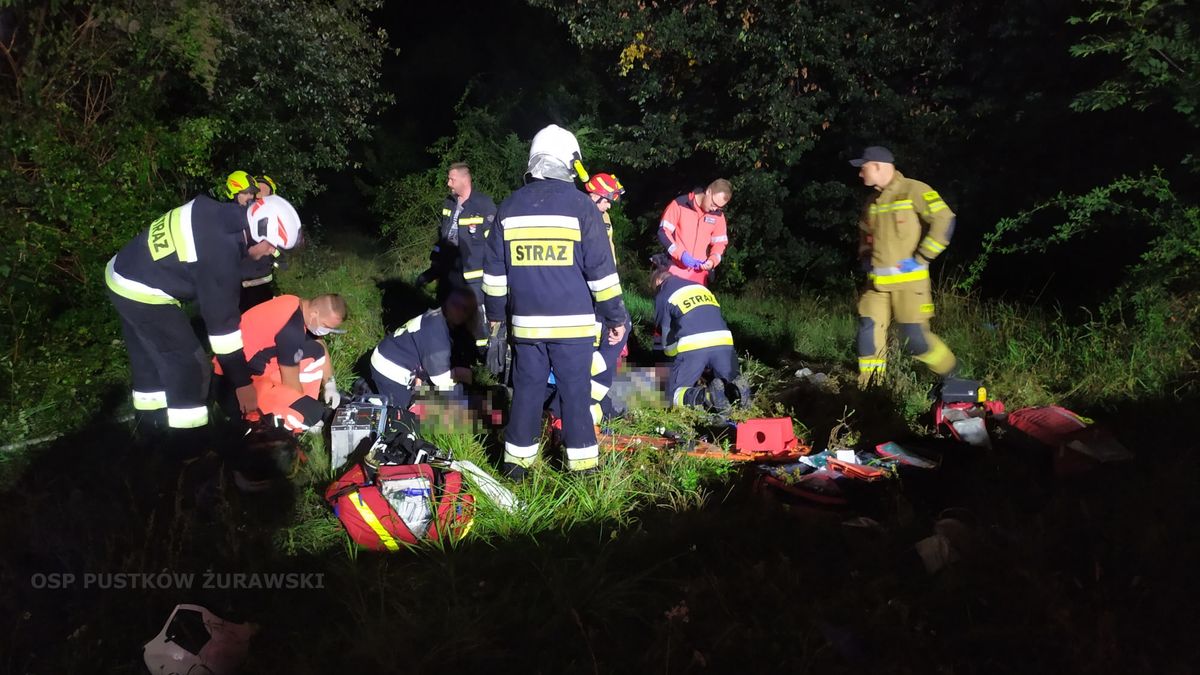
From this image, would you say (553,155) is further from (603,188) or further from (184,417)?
(184,417)

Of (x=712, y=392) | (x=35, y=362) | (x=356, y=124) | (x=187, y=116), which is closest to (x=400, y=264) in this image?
(x=356, y=124)

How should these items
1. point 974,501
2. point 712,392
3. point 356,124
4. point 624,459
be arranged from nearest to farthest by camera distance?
point 974,501 < point 624,459 < point 712,392 < point 356,124

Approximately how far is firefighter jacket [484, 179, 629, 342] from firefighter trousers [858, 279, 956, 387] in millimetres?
2377

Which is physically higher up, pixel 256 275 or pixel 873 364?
pixel 256 275

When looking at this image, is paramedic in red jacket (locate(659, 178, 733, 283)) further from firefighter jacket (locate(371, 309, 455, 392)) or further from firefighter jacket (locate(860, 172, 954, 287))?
firefighter jacket (locate(371, 309, 455, 392))

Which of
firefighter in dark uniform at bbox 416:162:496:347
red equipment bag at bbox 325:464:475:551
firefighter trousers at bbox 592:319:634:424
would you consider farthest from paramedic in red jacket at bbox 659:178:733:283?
red equipment bag at bbox 325:464:475:551

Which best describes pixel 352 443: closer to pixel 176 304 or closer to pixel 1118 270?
pixel 176 304

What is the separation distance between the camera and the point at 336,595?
3141 millimetres

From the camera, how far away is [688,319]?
5.25 m

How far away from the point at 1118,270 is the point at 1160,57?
1915mm

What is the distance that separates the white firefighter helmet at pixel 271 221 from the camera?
12.5 feet

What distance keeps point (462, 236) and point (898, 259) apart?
342 cm

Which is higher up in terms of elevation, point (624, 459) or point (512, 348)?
point (512, 348)

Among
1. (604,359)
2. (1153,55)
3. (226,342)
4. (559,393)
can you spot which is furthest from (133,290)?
(1153,55)
